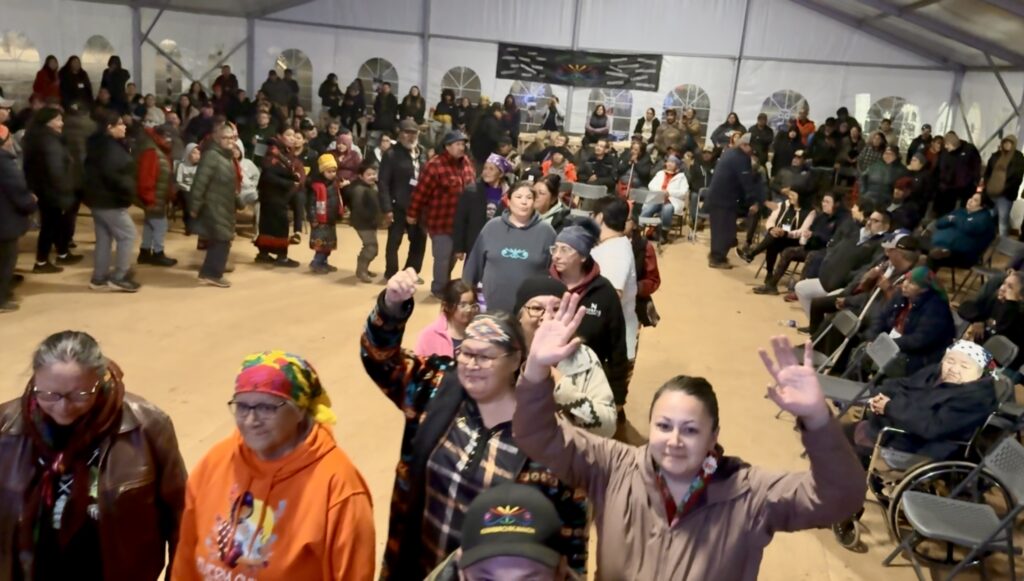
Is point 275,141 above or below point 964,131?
below

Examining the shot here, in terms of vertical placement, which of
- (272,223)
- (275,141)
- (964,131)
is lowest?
(272,223)

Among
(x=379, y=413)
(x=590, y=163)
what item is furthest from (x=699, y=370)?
(x=590, y=163)

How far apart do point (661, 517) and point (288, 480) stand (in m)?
0.84

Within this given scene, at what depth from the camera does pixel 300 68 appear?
1555cm

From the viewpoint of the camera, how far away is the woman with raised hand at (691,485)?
161 cm

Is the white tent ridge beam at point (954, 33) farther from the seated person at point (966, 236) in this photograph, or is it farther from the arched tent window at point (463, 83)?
the arched tent window at point (463, 83)

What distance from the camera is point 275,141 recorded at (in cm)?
781

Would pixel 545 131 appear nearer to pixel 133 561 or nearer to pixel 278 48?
pixel 278 48

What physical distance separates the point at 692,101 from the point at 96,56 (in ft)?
32.7

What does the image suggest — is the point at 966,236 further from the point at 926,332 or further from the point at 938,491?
the point at 938,491

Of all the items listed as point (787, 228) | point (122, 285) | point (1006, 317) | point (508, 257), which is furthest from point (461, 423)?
point (787, 228)

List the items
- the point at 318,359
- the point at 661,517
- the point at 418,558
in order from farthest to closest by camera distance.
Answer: the point at 318,359
the point at 418,558
the point at 661,517

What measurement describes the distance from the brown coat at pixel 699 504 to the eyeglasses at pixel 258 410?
1.85 ft

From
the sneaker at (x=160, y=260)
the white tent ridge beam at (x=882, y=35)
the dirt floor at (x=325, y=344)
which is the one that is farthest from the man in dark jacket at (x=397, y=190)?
the white tent ridge beam at (x=882, y=35)
